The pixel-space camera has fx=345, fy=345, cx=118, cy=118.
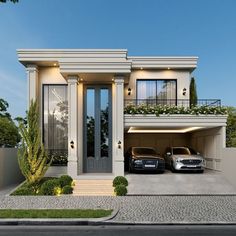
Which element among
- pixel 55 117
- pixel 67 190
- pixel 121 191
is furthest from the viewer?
pixel 55 117

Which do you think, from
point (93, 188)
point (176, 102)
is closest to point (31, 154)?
point (93, 188)

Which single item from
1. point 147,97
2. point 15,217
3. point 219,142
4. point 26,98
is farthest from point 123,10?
point 15,217

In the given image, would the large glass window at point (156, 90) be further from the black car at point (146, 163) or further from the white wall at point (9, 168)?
the white wall at point (9, 168)

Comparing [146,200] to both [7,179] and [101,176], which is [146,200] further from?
[7,179]

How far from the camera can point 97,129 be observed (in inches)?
770

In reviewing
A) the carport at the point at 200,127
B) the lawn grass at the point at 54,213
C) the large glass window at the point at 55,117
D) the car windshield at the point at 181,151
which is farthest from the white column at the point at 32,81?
the lawn grass at the point at 54,213

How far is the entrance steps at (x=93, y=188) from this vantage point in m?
15.8

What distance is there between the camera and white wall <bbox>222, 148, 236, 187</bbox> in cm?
1703

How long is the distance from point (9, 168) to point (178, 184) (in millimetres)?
8773

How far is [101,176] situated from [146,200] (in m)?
5.28

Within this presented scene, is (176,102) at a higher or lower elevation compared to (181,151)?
higher

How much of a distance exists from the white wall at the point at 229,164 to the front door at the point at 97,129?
6.18m

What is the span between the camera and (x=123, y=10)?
1003 inches

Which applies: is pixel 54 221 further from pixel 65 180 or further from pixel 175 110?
pixel 175 110
